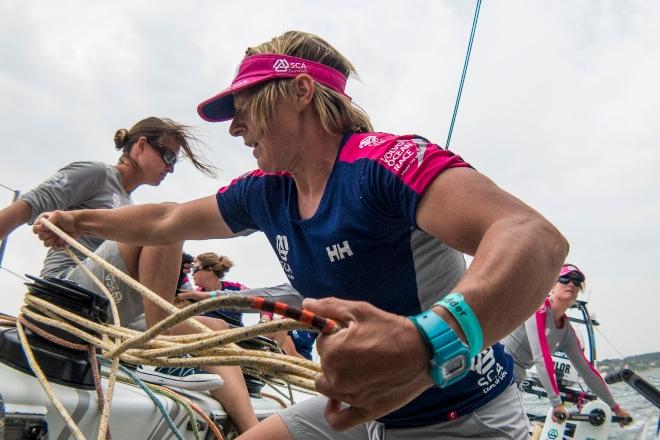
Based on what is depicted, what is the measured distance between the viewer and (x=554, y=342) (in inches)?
205

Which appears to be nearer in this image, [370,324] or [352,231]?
[370,324]

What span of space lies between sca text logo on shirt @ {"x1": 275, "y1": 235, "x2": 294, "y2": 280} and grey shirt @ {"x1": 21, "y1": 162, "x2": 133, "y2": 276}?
1.39 meters

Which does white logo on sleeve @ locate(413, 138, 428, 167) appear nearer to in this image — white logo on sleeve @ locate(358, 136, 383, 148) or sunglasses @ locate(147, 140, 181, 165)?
white logo on sleeve @ locate(358, 136, 383, 148)

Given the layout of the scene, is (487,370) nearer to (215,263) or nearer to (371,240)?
(371,240)

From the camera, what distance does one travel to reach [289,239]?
159cm

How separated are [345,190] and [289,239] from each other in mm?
278

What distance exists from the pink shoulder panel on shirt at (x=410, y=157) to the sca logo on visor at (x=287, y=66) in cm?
39

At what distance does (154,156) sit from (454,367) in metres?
2.50

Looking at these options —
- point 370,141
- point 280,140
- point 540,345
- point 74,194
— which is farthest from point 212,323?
point 540,345

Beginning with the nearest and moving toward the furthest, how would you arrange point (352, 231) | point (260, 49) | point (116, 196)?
point (352, 231), point (260, 49), point (116, 196)

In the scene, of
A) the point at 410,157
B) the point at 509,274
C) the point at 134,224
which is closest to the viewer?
the point at 509,274

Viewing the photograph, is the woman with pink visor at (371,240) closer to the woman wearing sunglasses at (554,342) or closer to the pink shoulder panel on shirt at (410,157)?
the pink shoulder panel on shirt at (410,157)

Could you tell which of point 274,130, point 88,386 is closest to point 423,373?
point 274,130

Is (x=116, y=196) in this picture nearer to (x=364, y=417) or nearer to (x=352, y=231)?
(x=352, y=231)
